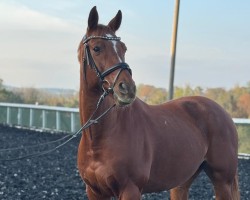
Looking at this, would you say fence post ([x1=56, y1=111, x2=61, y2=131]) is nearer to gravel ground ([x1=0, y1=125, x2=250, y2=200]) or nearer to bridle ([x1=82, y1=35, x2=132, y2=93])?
gravel ground ([x1=0, y1=125, x2=250, y2=200])

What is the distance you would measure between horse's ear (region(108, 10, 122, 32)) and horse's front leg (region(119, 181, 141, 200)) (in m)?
1.26

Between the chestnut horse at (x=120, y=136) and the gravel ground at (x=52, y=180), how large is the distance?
9.08ft

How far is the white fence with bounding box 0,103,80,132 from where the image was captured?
17.4 m

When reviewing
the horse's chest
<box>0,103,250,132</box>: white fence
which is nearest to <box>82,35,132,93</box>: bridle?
the horse's chest

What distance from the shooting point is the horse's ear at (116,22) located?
425cm

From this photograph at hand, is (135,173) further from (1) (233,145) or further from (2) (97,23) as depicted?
(1) (233,145)

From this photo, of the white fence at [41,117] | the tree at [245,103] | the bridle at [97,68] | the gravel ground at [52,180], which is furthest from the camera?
the tree at [245,103]

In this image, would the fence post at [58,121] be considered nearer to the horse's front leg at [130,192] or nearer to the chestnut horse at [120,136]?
the chestnut horse at [120,136]

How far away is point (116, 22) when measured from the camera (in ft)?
14.0

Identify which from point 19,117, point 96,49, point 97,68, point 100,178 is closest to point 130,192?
point 100,178

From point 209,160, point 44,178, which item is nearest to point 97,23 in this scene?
point 209,160

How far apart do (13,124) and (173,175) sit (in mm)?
16239

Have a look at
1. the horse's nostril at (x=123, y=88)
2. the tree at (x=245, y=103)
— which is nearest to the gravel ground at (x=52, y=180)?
the horse's nostril at (x=123, y=88)

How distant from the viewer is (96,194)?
4195 mm
